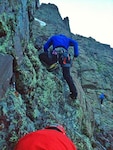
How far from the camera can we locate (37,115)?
684 centimetres

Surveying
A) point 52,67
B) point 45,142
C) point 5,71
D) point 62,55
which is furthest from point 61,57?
point 45,142

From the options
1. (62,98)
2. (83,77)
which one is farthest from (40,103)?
(83,77)

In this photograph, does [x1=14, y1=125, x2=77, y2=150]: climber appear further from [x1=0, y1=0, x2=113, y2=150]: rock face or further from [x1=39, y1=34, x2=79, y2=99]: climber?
[x1=39, y1=34, x2=79, y2=99]: climber

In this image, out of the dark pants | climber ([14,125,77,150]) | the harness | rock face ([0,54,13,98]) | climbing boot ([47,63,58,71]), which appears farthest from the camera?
climbing boot ([47,63,58,71])

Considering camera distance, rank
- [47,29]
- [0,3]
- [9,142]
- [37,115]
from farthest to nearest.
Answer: [47,29] → [37,115] → [0,3] → [9,142]

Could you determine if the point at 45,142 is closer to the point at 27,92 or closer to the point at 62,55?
the point at 27,92

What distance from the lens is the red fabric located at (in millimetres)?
3625

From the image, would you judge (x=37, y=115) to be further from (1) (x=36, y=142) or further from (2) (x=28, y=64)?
(1) (x=36, y=142)

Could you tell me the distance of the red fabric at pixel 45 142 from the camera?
3.62 metres

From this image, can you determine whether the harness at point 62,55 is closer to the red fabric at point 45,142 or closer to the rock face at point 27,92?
the rock face at point 27,92

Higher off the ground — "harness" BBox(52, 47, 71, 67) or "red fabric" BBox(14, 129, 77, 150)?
"harness" BBox(52, 47, 71, 67)

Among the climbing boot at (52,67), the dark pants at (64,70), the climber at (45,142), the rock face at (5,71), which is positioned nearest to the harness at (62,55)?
the dark pants at (64,70)

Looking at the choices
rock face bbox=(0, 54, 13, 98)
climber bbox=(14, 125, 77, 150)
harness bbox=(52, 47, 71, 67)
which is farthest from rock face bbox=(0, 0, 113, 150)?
climber bbox=(14, 125, 77, 150)

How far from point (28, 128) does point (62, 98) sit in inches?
137
